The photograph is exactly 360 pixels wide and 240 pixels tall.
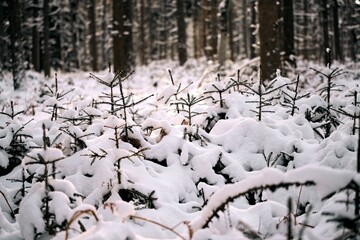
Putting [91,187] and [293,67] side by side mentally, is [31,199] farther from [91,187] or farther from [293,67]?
[293,67]

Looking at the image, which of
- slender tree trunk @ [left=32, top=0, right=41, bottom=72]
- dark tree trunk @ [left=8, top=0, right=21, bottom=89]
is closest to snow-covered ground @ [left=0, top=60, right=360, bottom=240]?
dark tree trunk @ [left=8, top=0, right=21, bottom=89]

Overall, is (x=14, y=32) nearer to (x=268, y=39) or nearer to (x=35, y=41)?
(x=35, y=41)

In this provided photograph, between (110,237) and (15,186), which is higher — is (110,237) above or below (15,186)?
above

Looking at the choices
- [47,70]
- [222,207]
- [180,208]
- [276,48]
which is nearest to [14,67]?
[47,70]

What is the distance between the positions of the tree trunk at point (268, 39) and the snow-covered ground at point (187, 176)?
4.08 metres

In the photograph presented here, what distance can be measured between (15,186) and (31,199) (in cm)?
126

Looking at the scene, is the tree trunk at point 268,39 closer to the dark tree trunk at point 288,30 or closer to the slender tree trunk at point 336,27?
the dark tree trunk at point 288,30

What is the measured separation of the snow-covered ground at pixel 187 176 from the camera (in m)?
1.87

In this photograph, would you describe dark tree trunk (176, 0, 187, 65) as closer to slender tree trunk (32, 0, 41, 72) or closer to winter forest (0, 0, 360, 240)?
slender tree trunk (32, 0, 41, 72)

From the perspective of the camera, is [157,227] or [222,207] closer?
[222,207]

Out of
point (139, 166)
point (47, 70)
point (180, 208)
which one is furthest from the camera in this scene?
point (47, 70)

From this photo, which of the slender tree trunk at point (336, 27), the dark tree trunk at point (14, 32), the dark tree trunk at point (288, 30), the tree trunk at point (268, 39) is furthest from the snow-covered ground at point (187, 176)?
the slender tree trunk at point (336, 27)

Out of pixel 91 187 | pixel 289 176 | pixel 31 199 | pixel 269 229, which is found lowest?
pixel 269 229

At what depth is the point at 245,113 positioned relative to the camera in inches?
164
